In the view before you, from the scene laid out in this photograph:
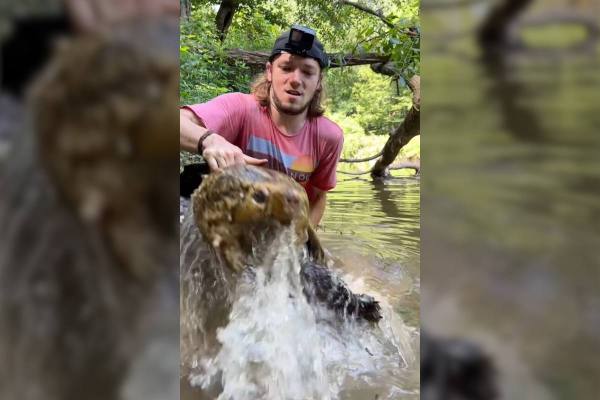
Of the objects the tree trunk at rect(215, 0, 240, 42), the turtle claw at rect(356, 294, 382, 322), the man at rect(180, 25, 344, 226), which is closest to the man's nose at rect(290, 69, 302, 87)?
the man at rect(180, 25, 344, 226)

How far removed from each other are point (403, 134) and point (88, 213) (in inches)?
16.6

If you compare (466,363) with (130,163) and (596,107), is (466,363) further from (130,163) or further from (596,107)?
(130,163)

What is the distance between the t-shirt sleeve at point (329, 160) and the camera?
718mm

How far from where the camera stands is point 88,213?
463 mm

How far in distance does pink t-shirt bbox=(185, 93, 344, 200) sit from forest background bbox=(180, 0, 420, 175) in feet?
0.07

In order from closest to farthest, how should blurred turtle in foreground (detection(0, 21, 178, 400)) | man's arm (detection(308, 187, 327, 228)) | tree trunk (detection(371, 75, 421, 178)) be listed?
blurred turtle in foreground (detection(0, 21, 178, 400)), tree trunk (detection(371, 75, 421, 178)), man's arm (detection(308, 187, 327, 228))

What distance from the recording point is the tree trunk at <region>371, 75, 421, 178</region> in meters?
0.62

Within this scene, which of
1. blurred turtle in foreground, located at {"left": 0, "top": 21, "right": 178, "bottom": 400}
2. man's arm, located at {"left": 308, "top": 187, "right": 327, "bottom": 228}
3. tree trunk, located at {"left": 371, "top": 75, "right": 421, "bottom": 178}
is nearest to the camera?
blurred turtle in foreground, located at {"left": 0, "top": 21, "right": 178, "bottom": 400}

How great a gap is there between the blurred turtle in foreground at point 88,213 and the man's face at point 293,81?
228 millimetres

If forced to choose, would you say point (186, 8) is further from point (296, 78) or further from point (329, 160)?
point (329, 160)

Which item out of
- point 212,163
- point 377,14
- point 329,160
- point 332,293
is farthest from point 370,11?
point 332,293

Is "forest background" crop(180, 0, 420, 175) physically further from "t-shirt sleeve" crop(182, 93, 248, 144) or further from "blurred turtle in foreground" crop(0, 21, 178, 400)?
"blurred turtle in foreground" crop(0, 21, 178, 400)

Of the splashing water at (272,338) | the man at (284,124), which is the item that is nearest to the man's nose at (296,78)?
the man at (284,124)

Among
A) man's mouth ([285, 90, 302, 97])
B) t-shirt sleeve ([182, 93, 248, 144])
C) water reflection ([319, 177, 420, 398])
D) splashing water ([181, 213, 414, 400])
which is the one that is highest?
man's mouth ([285, 90, 302, 97])
